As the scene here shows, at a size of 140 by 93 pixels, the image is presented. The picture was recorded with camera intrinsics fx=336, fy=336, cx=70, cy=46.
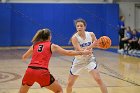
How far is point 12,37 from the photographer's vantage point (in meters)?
24.8

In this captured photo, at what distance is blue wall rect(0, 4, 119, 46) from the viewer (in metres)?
24.5

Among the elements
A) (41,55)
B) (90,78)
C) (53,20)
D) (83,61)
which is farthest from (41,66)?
(53,20)

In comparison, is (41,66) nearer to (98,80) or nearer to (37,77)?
(37,77)

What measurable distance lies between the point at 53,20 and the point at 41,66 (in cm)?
1970

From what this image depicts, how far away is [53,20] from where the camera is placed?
25453 millimetres

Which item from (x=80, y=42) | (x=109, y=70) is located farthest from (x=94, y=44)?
(x=109, y=70)

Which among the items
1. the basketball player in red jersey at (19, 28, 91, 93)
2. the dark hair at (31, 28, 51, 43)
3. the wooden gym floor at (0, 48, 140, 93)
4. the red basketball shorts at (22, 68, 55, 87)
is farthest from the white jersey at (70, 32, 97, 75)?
the wooden gym floor at (0, 48, 140, 93)

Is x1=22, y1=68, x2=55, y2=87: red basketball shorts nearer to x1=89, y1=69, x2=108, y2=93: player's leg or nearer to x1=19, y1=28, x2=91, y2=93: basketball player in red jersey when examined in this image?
x1=19, y1=28, x2=91, y2=93: basketball player in red jersey

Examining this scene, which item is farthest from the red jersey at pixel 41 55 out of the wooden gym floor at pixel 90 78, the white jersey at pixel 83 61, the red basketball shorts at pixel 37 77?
the wooden gym floor at pixel 90 78

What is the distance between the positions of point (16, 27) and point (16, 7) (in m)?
1.48

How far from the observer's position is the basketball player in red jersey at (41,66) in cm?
583

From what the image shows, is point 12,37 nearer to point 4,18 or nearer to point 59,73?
point 4,18

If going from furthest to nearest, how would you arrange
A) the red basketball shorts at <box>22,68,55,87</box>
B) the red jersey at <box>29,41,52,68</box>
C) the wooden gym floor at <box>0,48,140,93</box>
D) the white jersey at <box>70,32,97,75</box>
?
the wooden gym floor at <box>0,48,140,93</box>, the white jersey at <box>70,32,97,75</box>, the red jersey at <box>29,41,52,68</box>, the red basketball shorts at <box>22,68,55,87</box>

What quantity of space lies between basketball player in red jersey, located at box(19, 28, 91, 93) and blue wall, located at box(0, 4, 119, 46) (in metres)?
18.6
